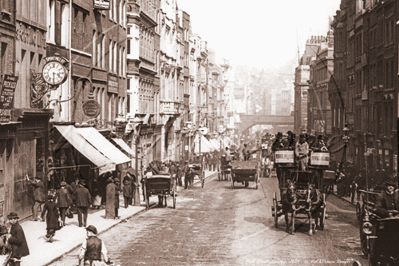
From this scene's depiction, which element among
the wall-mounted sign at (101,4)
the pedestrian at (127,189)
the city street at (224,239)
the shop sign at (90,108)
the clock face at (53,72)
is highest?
the wall-mounted sign at (101,4)

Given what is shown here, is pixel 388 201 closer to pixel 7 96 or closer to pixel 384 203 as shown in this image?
pixel 384 203

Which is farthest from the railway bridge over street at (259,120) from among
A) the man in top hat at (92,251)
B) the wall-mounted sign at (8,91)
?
the man in top hat at (92,251)

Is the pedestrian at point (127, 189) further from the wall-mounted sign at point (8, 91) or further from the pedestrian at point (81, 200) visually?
the wall-mounted sign at point (8, 91)

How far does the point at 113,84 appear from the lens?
4594 centimetres

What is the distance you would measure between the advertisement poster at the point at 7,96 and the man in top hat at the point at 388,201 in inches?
539

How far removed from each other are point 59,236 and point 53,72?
8495 mm

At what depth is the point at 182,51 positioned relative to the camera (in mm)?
79688

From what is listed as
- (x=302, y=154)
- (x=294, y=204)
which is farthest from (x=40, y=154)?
(x=294, y=204)

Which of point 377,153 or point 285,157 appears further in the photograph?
point 377,153

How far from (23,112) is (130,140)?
2356 cm

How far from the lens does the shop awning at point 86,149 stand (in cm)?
3080

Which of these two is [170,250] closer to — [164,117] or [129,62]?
[129,62]

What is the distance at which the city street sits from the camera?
60.3ft

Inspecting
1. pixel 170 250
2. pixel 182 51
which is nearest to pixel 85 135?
pixel 170 250
